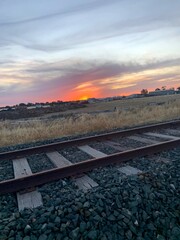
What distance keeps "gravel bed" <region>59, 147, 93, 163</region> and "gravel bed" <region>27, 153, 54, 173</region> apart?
0.54 meters

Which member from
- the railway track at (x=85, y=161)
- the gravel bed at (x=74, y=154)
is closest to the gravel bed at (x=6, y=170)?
the railway track at (x=85, y=161)

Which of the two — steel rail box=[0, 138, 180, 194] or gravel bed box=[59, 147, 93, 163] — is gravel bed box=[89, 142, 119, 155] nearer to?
gravel bed box=[59, 147, 93, 163]

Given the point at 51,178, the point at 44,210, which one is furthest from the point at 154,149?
the point at 44,210

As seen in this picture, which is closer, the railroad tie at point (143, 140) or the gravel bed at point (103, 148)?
the gravel bed at point (103, 148)

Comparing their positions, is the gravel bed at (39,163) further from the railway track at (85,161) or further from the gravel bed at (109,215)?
the gravel bed at (109,215)

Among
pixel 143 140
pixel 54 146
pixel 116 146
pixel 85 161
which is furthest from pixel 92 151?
pixel 143 140

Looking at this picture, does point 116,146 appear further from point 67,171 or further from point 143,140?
point 67,171

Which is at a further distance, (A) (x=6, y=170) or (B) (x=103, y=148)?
(B) (x=103, y=148)

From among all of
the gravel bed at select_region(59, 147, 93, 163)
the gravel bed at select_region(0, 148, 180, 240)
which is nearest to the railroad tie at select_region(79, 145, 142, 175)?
the gravel bed at select_region(59, 147, 93, 163)

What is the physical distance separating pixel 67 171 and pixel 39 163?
5.53 ft

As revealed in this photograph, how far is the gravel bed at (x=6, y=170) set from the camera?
559cm

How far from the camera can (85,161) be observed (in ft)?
17.1

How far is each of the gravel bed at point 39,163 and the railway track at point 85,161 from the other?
0.28 ft

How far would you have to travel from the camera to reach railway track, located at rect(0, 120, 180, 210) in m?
4.43
